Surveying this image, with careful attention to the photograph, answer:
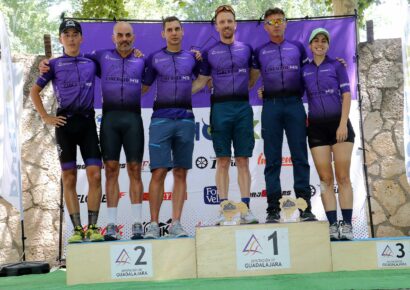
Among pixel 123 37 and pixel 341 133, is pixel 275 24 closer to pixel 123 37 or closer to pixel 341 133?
pixel 341 133

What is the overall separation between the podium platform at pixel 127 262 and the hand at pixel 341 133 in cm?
174

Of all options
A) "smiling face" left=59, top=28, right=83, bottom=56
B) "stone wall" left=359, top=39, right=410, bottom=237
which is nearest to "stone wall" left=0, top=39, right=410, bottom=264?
"stone wall" left=359, top=39, right=410, bottom=237

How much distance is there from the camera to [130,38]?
6.08m

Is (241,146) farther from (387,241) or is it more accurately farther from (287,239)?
(387,241)

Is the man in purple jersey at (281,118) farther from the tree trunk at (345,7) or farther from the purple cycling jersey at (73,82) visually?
the tree trunk at (345,7)

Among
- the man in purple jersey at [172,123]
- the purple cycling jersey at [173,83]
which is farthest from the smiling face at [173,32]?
the purple cycling jersey at [173,83]

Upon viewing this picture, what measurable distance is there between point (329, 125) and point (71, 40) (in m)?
2.45

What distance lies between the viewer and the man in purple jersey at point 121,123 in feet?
19.2

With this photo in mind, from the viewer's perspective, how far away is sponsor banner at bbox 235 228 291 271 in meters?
5.21

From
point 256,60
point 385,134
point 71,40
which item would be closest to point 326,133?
point 256,60

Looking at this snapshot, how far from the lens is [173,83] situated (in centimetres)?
598

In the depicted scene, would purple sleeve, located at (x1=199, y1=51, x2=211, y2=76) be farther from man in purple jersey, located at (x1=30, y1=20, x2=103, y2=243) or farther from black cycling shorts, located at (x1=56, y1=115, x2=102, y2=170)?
black cycling shorts, located at (x1=56, y1=115, x2=102, y2=170)

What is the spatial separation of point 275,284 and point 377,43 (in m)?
4.73

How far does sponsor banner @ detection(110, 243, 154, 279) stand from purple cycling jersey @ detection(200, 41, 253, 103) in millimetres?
1614
